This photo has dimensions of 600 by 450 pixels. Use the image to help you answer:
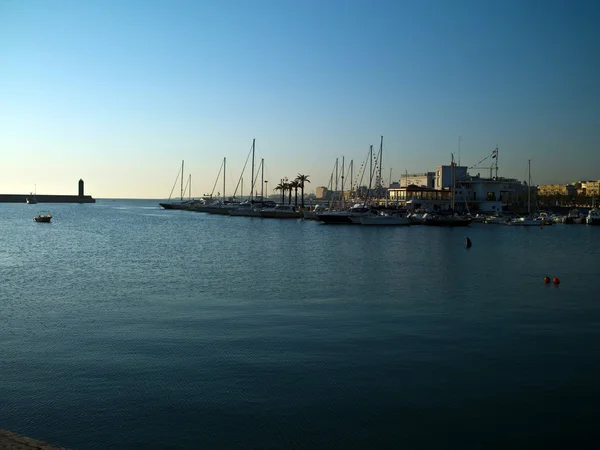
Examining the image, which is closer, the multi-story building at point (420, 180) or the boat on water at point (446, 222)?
the boat on water at point (446, 222)

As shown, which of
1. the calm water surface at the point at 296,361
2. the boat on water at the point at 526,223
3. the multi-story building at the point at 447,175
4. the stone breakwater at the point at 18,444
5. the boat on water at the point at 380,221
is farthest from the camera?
the multi-story building at the point at 447,175

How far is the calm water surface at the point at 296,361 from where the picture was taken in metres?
10.6

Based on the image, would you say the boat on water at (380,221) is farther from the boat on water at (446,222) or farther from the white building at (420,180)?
the white building at (420,180)

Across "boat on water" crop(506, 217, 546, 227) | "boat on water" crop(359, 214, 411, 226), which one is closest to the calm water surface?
"boat on water" crop(359, 214, 411, 226)

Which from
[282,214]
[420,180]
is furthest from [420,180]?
[282,214]

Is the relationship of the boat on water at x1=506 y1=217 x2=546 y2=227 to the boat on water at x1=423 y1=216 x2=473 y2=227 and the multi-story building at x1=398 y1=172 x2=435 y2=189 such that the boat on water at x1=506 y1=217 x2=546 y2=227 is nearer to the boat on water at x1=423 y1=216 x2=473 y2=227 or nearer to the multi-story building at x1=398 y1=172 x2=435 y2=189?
the boat on water at x1=423 y1=216 x2=473 y2=227

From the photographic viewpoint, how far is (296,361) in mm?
14516

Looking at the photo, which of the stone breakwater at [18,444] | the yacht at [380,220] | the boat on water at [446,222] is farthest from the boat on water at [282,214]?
the stone breakwater at [18,444]

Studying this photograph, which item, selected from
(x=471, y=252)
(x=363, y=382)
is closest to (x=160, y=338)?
(x=363, y=382)

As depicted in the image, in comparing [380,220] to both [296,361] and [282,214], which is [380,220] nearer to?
[282,214]

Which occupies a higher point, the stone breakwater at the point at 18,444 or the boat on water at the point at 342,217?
the boat on water at the point at 342,217

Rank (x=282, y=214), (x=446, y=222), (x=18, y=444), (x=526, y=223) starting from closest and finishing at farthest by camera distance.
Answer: (x=18, y=444), (x=446, y=222), (x=526, y=223), (x=282, y=214)

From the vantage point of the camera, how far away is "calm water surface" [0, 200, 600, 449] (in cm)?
1055

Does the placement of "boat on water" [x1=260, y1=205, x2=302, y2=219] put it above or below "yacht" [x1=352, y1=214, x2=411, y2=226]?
above
